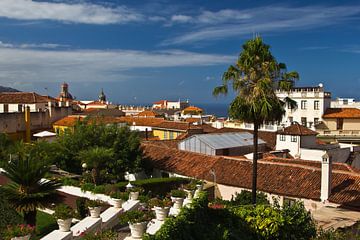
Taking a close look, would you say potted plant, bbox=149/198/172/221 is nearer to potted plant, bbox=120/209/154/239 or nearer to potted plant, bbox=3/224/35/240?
potted plant, bbox=120/209/154/239

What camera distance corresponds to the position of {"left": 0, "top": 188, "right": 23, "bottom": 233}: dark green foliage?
13.2 meters


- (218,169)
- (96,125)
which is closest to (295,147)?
(218,169)

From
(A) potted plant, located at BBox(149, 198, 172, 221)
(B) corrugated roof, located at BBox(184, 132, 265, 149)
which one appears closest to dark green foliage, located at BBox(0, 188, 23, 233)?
(A) potted plant, located at BBox(149, 198, 172, 221)

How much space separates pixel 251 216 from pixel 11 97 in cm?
5421

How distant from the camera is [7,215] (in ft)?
45.5

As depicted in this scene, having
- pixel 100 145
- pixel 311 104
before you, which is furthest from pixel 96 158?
pixel 311 104

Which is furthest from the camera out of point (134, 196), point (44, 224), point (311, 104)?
point (311, 104)

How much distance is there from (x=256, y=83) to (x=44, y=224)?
35.3 ft

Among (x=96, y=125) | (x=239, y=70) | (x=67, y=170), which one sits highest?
(x=239, y=70)

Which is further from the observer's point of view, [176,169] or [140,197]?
[176,169]

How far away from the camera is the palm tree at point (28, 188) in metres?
15.4

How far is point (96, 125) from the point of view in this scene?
98.3 feet

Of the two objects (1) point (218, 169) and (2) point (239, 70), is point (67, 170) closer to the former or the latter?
(1) point (218, 169)

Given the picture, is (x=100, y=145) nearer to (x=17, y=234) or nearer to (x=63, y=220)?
(x=63, y=220)
